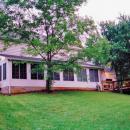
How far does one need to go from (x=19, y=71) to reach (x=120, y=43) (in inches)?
493

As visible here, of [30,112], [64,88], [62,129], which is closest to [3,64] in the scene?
[64,88]

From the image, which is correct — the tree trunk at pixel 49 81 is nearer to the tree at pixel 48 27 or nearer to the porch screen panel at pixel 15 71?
the tree at pixel 48 27

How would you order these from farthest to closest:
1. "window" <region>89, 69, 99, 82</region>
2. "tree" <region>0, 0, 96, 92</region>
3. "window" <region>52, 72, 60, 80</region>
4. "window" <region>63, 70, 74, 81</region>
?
"window" <region>89, 69, 99, 82</region>, "window" <region>63, 70, 74, 81</region>, "window" <region>52, 72, 60, 80</region>, "tree" <region>0, 0, 96, 92</region>

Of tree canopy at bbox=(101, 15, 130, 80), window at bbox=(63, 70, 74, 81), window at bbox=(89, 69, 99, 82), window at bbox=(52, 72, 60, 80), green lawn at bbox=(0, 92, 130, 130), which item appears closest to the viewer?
green lawn at bbox=(0, 92, 130, 130)

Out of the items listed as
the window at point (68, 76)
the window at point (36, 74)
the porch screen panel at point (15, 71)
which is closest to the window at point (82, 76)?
the window at point (68, 76)

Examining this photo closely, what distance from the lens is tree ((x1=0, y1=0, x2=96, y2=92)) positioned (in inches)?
1250

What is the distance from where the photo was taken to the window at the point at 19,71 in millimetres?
32681

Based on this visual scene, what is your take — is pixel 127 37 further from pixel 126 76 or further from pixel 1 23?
pixel 1 23

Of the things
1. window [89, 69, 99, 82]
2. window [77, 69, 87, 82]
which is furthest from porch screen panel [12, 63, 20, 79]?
window [89, 69, 99, 82]

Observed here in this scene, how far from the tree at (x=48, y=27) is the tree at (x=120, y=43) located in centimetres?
672

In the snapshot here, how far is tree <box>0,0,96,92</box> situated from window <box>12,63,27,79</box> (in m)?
2.26

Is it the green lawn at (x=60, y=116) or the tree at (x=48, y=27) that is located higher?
the tree at (x=48, y=27)

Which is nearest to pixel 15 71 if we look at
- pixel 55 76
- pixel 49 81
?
pixel 49 81

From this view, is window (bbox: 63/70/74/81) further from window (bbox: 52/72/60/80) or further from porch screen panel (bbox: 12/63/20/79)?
porch screen panel (bbox: 12/63/20/79)
